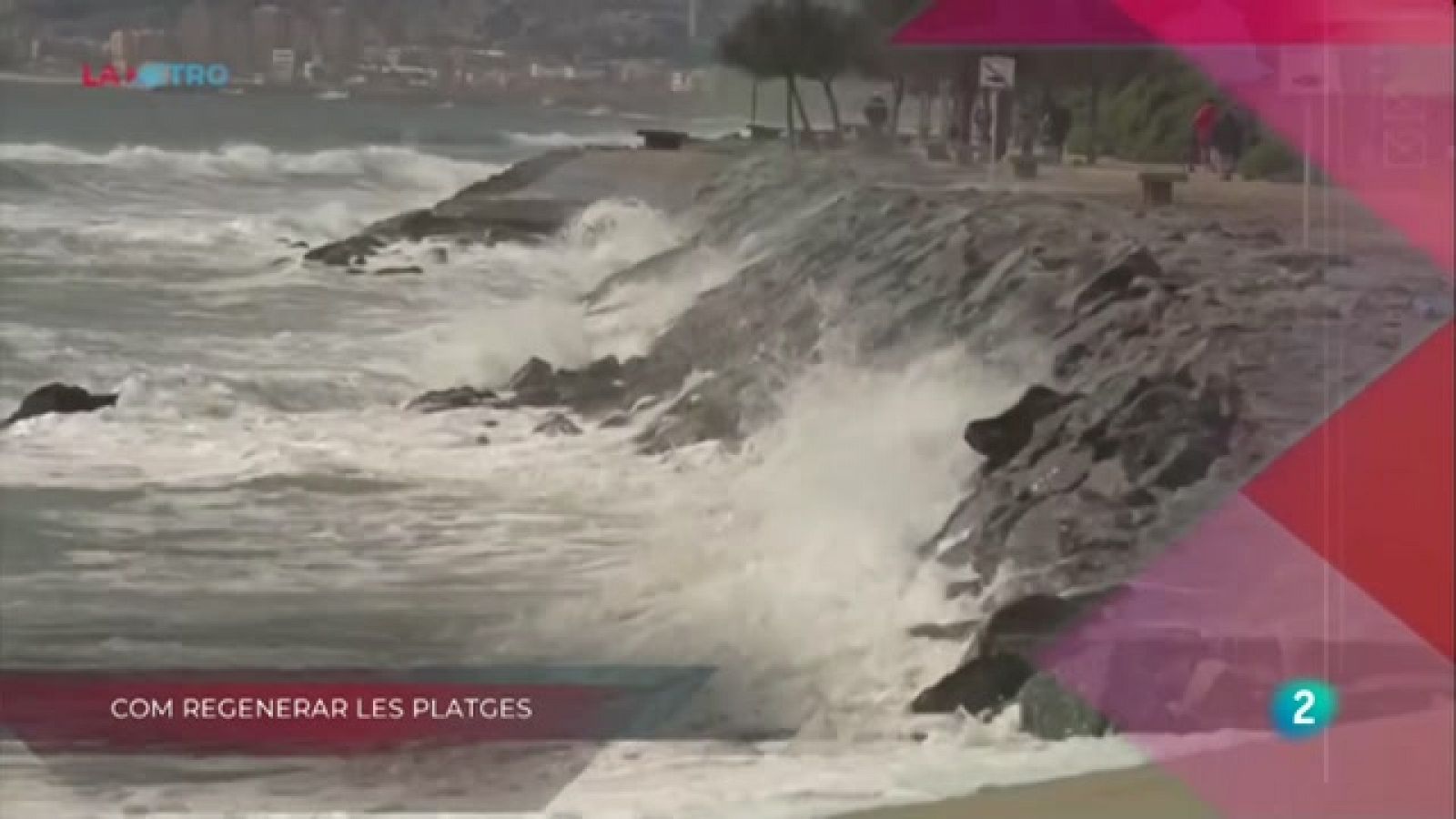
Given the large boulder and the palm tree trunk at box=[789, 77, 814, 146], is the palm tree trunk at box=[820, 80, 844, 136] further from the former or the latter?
the large boulder

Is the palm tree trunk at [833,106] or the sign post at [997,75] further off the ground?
the sign post at [997,75]

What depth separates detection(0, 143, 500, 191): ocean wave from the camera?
4.52 feet

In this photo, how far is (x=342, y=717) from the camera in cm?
139

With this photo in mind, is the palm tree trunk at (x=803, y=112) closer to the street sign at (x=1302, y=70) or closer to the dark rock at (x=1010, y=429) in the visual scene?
the dark rock at (x=1010, y=429)

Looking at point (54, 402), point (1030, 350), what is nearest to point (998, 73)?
point (1030, 350)

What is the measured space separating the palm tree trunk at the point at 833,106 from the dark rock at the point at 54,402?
70 centimetres

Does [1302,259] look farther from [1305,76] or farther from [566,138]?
[566,138]

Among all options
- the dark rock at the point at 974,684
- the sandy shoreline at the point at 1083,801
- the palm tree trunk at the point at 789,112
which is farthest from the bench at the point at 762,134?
the sandy shoreline at the point at 1083,801

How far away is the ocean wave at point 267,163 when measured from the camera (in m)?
1.38

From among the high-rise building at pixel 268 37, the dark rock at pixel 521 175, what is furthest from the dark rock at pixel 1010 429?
the high-rise building at pixel 268 37

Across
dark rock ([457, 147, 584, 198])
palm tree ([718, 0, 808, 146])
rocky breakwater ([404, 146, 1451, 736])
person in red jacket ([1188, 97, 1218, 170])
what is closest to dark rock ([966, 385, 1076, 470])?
rocky breakwater ([404, 146, 1451, 736])

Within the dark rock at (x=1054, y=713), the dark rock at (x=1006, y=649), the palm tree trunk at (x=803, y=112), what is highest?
the palm tree trunk at (x=803, y=112)

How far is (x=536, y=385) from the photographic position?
1433 mm

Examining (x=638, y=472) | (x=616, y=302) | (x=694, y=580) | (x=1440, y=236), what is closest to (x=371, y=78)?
(x=616, y=302)
